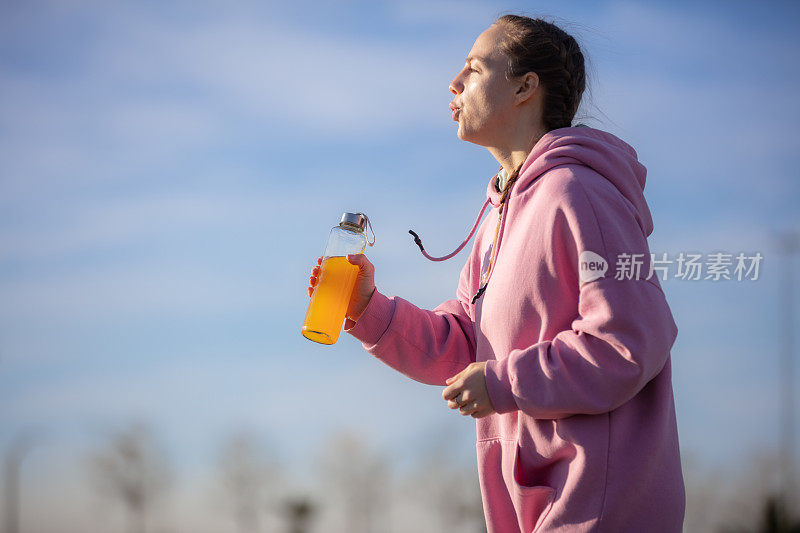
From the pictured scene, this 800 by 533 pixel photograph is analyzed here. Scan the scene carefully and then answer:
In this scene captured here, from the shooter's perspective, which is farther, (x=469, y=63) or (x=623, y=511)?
(x=469, y=63)

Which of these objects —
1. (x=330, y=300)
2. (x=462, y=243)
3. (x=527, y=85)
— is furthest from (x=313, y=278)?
(x=527, y=85)

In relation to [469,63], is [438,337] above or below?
below

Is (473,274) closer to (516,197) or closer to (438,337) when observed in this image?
(438,337)

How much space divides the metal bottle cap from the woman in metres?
0.62

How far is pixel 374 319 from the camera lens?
3.25 m

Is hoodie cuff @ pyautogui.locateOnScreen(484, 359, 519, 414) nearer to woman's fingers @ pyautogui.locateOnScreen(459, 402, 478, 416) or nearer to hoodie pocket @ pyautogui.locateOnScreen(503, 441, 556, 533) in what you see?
woman's fingers @ pyautogui.locateOnScreen(459, 402, 478, 416)

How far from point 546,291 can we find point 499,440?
0.55m

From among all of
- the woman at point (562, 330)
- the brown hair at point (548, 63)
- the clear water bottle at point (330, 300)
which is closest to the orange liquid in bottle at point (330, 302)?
the clear water bottle at point (330, 300)

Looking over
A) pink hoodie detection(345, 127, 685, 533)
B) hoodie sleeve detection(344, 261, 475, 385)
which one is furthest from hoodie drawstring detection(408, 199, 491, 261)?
pink hoodie detection(345, 127, 685, 533)

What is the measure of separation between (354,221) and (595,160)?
1077mm

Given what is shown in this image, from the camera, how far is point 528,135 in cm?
293

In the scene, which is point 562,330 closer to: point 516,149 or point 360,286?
point 516,149

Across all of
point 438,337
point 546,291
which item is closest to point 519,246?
point 546,291

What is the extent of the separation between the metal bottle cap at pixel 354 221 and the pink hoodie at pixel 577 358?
0.71 meters
